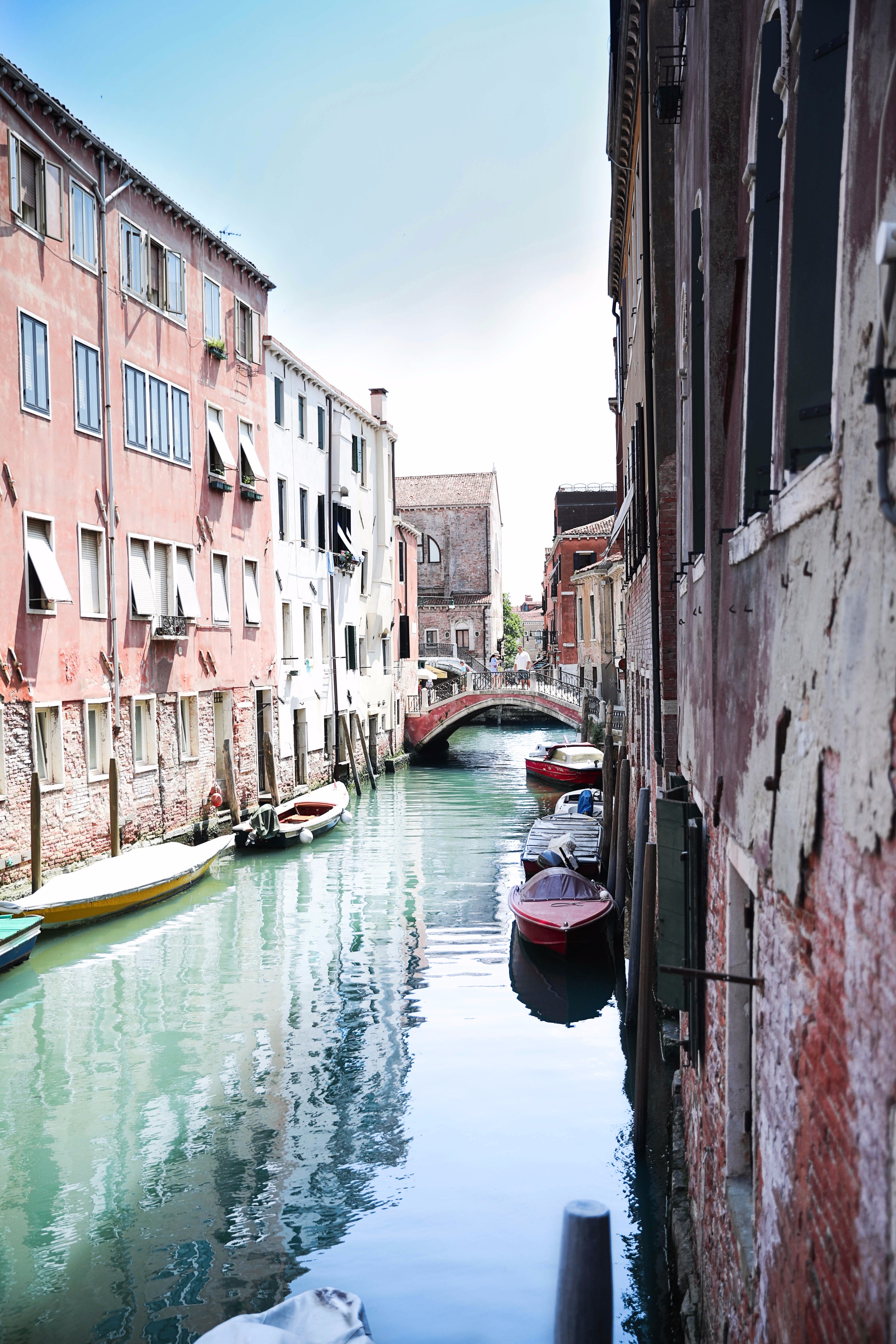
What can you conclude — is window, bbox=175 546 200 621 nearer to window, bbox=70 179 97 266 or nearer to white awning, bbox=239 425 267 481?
white awning, bbox=239 425 267 481

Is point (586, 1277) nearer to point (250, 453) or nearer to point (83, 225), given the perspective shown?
point (83, 225)

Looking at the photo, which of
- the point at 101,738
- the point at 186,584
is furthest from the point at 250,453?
the point at 101,738

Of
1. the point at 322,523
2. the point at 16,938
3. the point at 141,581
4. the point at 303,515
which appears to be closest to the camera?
the point at 16,938

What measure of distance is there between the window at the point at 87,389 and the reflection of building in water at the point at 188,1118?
6.87m

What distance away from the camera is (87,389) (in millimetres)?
15734

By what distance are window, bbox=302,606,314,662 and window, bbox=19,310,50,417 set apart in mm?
11449

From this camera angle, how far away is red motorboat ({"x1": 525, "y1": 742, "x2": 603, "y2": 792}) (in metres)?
25.5

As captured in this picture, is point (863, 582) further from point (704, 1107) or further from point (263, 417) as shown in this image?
point (263, 417)

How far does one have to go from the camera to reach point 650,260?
29.7 ft

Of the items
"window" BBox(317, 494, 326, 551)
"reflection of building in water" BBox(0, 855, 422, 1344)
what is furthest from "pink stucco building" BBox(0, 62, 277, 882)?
"window" BBox(317, 494, 326, 551)

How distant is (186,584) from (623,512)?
7255 millimetres

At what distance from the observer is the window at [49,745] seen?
1441cm

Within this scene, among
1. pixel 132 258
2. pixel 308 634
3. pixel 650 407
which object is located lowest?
pixel 308 634

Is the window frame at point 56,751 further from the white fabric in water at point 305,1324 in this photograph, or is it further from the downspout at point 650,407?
the white fabric in water at point 305,1324
